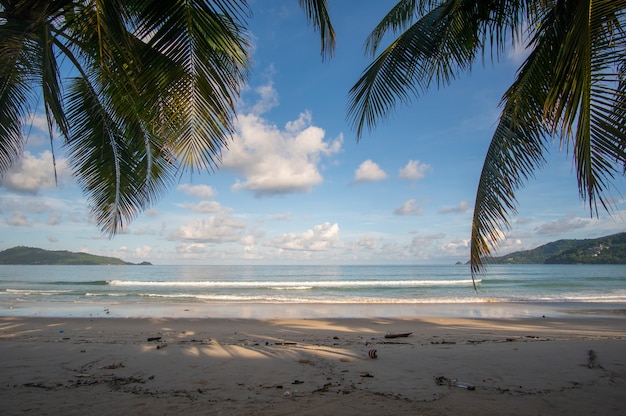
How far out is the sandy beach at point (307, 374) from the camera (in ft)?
11.0

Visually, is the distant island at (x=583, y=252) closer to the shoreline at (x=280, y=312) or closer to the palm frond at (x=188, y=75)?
the shoreline at (x=280, y=312)

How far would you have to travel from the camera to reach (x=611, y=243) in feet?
250

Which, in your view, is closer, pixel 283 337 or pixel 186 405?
pixel 186 405

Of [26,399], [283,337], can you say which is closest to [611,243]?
[283,337]

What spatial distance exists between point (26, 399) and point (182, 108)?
3.18m

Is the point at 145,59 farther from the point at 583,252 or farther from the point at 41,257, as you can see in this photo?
the point at 41,257

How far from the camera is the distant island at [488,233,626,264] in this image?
73938 millimetres

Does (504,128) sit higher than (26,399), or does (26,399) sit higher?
(504,128)

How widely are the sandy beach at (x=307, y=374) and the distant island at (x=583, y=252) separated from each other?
71540mm

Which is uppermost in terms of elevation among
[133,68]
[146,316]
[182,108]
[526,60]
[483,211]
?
[526,60]

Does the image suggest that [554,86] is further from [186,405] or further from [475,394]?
[186,405]

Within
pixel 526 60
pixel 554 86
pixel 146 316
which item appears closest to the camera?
pixel 554 86

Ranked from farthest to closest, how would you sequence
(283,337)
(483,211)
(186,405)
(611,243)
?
1. (611,243)
2. (283,337)
3. (483,211)
4. (186,405)

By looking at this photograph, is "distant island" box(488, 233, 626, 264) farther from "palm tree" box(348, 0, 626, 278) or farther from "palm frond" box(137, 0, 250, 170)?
"palm frond" box(137, 0, 250, 170)
